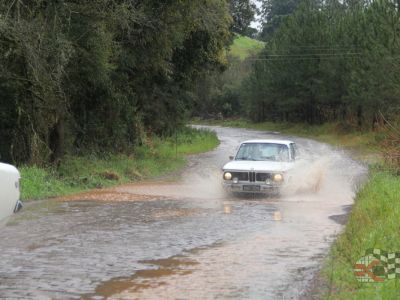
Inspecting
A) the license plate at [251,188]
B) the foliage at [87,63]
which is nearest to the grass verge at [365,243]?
the license plate at [251,188]

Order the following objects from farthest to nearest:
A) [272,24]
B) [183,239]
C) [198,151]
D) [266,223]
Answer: [272,24] < [198,151] < [266,223] < [183,239]

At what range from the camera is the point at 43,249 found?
404 inches

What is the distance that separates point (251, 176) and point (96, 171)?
6461mm

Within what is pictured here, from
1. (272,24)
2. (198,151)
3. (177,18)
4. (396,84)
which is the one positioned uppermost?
(272,24)

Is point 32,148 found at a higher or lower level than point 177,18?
lower

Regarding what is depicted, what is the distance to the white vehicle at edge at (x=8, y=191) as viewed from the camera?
786cm

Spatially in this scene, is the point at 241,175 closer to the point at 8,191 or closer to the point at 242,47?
the point at 8,191

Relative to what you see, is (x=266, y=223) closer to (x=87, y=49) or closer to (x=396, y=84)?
(x=87, y=49)

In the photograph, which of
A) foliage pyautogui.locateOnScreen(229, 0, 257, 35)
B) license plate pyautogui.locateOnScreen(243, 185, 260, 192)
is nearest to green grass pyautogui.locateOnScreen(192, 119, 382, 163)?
foliage pyautogui.locateOnScreen(229, 0, 257, 35)

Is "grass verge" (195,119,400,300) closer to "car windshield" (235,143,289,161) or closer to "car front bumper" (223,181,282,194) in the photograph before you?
"car front bumper" (223,181,282,194)

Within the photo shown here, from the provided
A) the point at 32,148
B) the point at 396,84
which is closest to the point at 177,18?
the point at 32,148

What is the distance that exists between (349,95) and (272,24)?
7642 centimetres

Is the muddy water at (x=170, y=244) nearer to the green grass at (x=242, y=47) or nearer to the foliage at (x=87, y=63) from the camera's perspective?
the foliage at (x=87, y=63)

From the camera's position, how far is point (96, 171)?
69.4ft
